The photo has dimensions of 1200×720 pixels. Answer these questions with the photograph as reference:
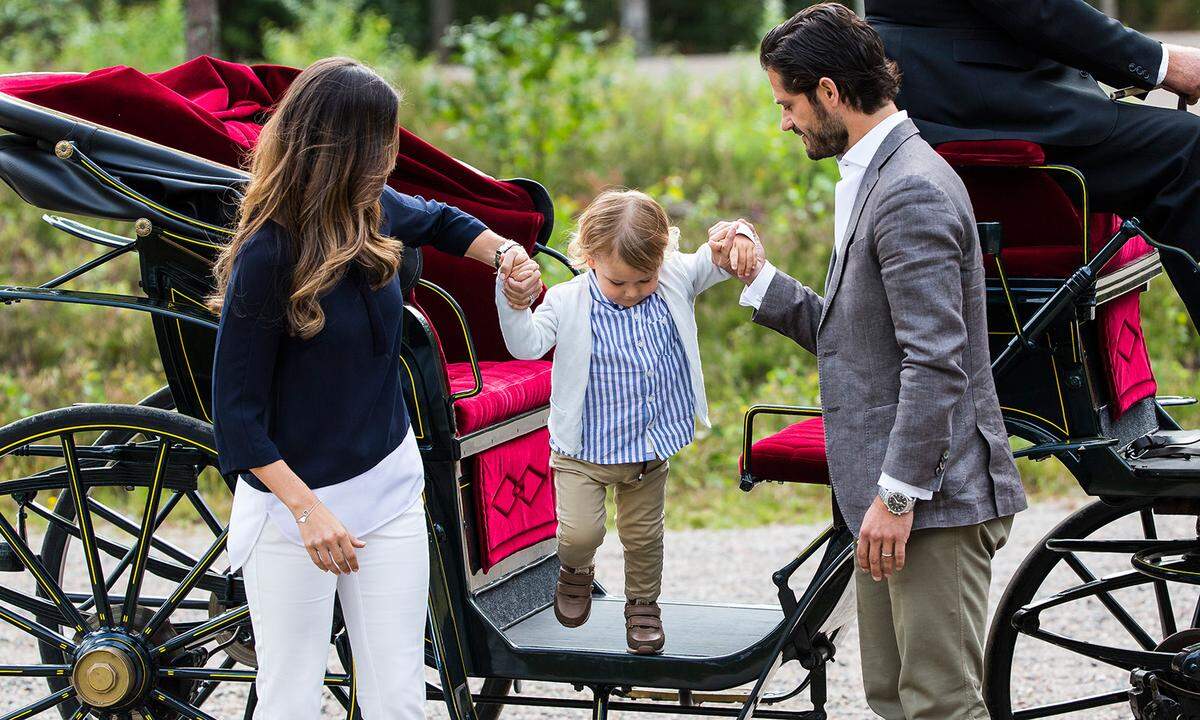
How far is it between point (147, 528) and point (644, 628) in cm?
119

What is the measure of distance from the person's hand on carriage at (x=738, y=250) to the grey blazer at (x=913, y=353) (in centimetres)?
21

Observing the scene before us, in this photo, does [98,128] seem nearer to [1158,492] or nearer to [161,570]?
[161,570]

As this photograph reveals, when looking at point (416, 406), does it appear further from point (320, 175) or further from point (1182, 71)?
point (1182, 71)

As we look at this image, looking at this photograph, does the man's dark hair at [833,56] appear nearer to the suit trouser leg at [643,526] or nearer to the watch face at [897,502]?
the watch face at [897,502]

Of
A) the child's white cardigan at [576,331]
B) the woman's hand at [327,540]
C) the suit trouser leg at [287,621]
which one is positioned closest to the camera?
the woman's hand at [327,540]

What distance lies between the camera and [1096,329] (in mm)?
3191

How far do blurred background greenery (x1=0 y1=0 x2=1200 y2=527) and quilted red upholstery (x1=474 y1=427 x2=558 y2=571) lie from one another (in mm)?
2857

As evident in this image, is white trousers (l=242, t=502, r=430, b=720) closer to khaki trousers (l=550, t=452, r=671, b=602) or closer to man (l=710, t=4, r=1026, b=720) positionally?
khaki trousers (l=550, t=452, r=671, b=602)

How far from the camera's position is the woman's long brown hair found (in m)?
2.57

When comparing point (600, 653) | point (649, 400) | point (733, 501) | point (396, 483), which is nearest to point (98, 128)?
point (396, 483)

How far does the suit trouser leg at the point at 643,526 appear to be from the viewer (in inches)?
126

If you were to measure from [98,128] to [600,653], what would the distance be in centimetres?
166

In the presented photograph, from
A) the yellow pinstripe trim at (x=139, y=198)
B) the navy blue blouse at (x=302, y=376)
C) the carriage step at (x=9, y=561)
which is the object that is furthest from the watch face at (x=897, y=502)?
the carriage step at (x=9, y=561)

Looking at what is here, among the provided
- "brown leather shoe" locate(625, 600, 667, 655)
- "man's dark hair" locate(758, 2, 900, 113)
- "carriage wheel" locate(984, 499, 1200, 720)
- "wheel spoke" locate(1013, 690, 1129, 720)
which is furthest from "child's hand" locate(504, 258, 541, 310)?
"wheel spoke" locate(1013, 690, 1129, 720)
